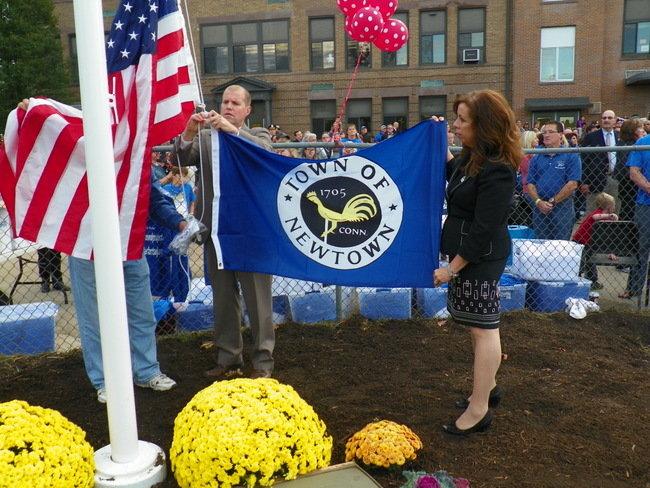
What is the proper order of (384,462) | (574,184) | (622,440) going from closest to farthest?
(384,462) → (622,440) → (574,184)

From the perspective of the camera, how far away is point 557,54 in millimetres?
24156

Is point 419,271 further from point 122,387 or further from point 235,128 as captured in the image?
point 122,387

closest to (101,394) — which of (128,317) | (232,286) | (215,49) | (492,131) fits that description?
(128,317)

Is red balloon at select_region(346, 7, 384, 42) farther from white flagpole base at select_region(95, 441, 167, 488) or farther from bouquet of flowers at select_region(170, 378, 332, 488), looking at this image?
white flagpole base at select_region(95, 441, 167, 488)

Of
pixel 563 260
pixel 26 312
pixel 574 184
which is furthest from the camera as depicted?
pixel 574 184

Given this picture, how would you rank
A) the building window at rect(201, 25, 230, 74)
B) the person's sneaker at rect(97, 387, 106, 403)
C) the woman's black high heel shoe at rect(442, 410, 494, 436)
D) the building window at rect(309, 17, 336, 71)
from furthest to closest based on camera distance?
the building window at rect(201, 25, 230, 74), the building window at rect(309, 17, 336, 71), the person's sneaker at rect(97, 387, 106, 403), the woman's black high heel shoe at rect(442, 410, 494, 436)

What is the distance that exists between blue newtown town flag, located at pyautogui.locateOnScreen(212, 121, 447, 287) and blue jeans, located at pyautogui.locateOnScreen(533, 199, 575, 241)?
3.21m

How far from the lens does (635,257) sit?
619cm

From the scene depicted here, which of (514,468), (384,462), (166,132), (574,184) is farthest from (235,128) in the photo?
(574,184)

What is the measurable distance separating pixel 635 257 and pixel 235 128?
14.9 feet

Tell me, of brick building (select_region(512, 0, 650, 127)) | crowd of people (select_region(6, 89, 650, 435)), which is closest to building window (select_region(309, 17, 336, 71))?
brick building (select_region(512, 0, 650, 127))

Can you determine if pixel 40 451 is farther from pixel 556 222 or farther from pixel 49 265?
pixel 556 222

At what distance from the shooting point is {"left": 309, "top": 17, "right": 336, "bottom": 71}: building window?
25375mm

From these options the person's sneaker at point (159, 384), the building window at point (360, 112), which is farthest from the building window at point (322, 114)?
the person's sneaker at point (159, 384)
